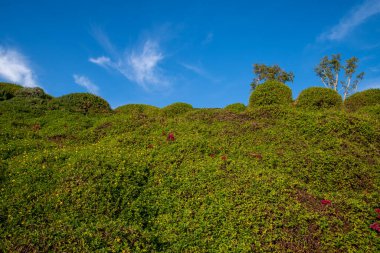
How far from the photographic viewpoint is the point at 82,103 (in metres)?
21.4

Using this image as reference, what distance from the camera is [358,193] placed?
978cm

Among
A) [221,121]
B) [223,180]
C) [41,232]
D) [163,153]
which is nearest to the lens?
[41,232]

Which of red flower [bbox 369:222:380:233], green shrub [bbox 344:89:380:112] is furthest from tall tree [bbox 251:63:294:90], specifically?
red flower [bbox 369:222:380:233]

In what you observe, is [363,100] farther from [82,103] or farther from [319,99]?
[82,103]

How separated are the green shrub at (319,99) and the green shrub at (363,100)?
4.36 metres

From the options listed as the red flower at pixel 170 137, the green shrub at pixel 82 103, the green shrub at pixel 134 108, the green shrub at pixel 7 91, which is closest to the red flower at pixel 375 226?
the red flower at pixel 170 137

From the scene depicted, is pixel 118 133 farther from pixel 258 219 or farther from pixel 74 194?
pixel 258 219

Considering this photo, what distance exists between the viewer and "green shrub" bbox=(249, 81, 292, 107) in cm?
1738

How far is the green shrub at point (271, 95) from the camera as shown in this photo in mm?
17375

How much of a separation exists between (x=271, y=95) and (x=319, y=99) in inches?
99.6

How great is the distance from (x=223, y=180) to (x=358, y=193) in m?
4.27

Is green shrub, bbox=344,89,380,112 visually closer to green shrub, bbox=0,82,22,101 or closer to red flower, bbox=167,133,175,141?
red flower, bbox=167,133,175,141

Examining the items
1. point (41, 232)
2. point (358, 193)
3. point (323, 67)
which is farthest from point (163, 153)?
point (323, 67)

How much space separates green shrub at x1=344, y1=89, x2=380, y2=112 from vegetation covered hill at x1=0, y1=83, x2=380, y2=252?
7609mm
